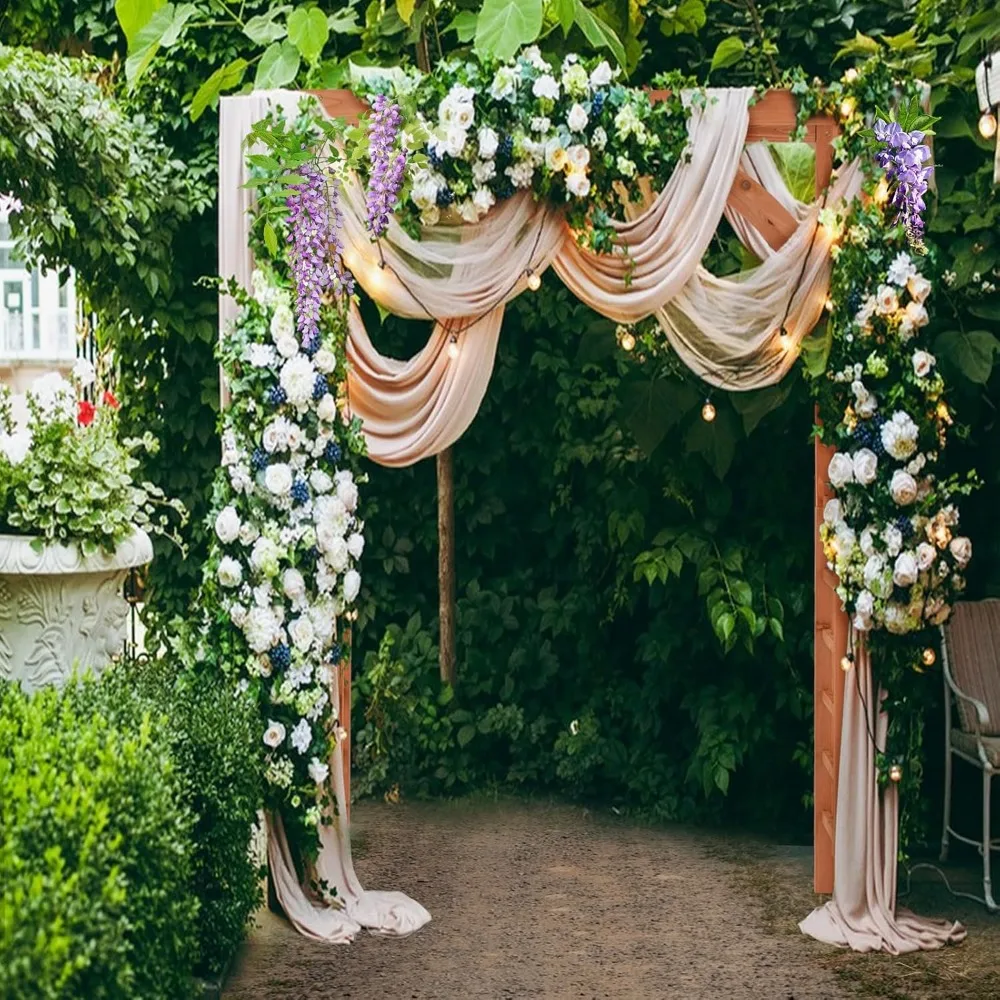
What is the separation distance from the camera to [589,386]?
6.04 m

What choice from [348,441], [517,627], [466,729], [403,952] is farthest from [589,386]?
[403,952]

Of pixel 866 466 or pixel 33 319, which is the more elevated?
pixel 33 319

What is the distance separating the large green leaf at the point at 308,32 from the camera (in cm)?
408

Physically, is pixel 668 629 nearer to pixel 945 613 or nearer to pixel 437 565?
pixel 437 565

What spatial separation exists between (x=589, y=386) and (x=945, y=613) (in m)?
2.18

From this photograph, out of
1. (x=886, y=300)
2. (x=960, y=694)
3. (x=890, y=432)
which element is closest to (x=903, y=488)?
(x=890, y=432)

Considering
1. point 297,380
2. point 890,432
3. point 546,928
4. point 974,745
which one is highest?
point 297,380

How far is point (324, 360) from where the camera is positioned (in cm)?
404

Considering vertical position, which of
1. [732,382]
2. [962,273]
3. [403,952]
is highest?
[962,273]

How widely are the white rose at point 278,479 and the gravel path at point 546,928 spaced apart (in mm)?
1329

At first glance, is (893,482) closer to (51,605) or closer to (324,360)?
(324,360)

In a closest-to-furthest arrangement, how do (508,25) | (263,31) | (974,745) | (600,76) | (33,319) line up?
1. (508,25)
2. (600,76)
3. (263,31)
4. (974,745)
5. (33,319)

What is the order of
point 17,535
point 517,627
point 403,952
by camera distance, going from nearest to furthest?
point 17,535, point 403,952, point 517,627

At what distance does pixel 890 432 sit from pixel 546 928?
1847mm
